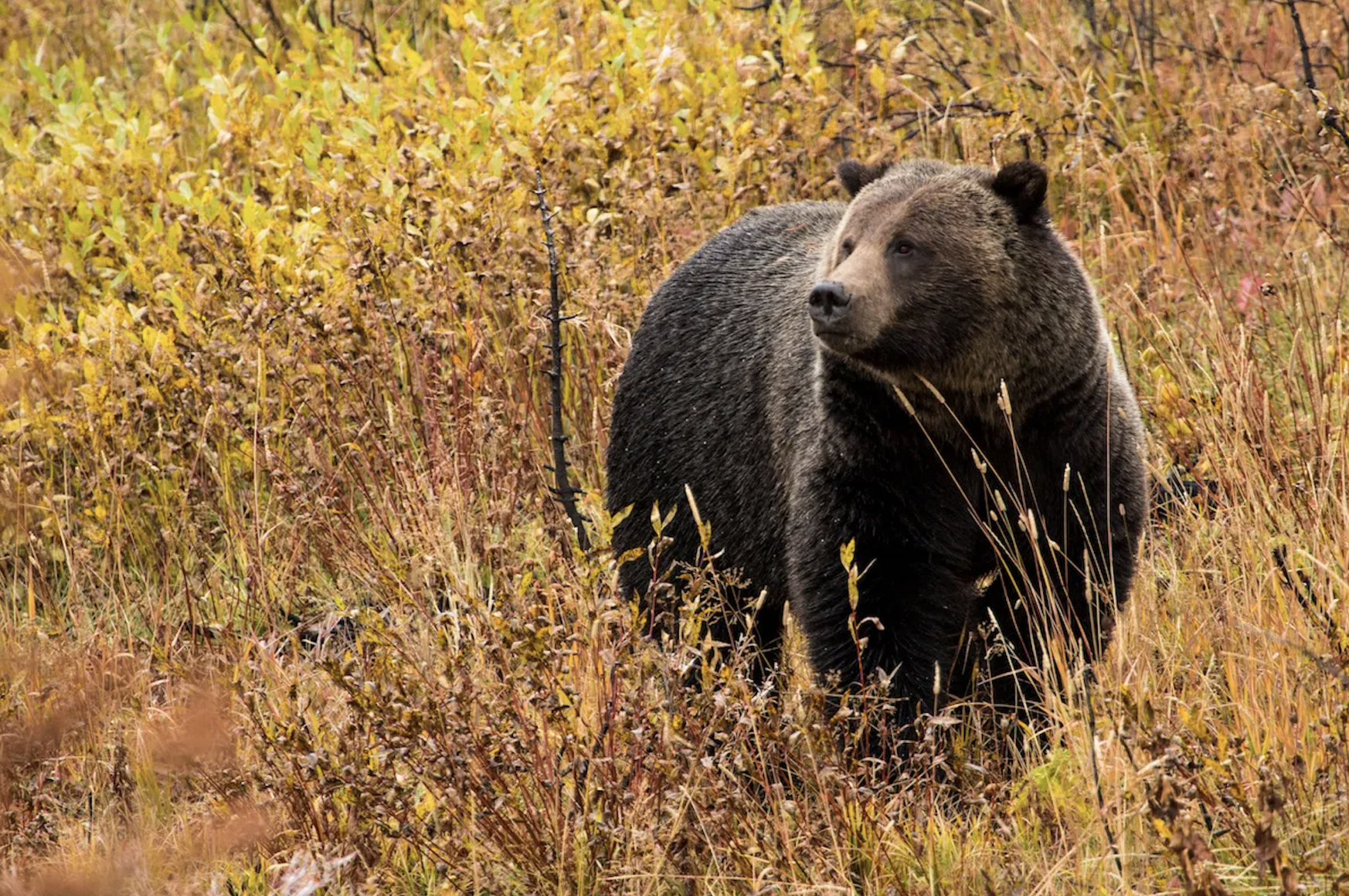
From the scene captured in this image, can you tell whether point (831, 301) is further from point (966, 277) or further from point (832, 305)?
point (966, 277)

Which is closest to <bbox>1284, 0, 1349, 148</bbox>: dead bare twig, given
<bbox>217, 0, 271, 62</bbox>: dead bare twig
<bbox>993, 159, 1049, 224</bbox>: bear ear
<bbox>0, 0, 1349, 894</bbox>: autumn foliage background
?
<bbox>0, 0, 1349, 894</bbox>: autumn foliage background

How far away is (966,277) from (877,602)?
86cm

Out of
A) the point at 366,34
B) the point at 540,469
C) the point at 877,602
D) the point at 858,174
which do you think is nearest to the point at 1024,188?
the point at 858,174

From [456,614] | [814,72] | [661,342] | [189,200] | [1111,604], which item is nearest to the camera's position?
[456,614]

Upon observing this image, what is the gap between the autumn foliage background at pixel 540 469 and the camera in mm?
→ 3340

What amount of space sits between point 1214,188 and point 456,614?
429cm

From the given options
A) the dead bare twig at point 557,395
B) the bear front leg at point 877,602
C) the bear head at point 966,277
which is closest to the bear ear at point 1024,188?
the bear head at point 966,277

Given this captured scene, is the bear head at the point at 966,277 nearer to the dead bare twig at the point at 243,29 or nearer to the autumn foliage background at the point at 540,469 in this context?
the autumn foliage background at the point at 540,469

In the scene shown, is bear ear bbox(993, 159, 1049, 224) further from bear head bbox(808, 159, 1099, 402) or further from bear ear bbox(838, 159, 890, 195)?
bear ear bbox(838, 159, 890, 195)

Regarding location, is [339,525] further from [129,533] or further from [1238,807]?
[1238,807]

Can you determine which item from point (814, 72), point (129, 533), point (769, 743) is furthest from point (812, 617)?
point (814, 72)

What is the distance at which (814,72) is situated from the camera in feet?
22.1

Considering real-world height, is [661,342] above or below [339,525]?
above

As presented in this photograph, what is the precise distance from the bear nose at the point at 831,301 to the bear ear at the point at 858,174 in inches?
27.4
